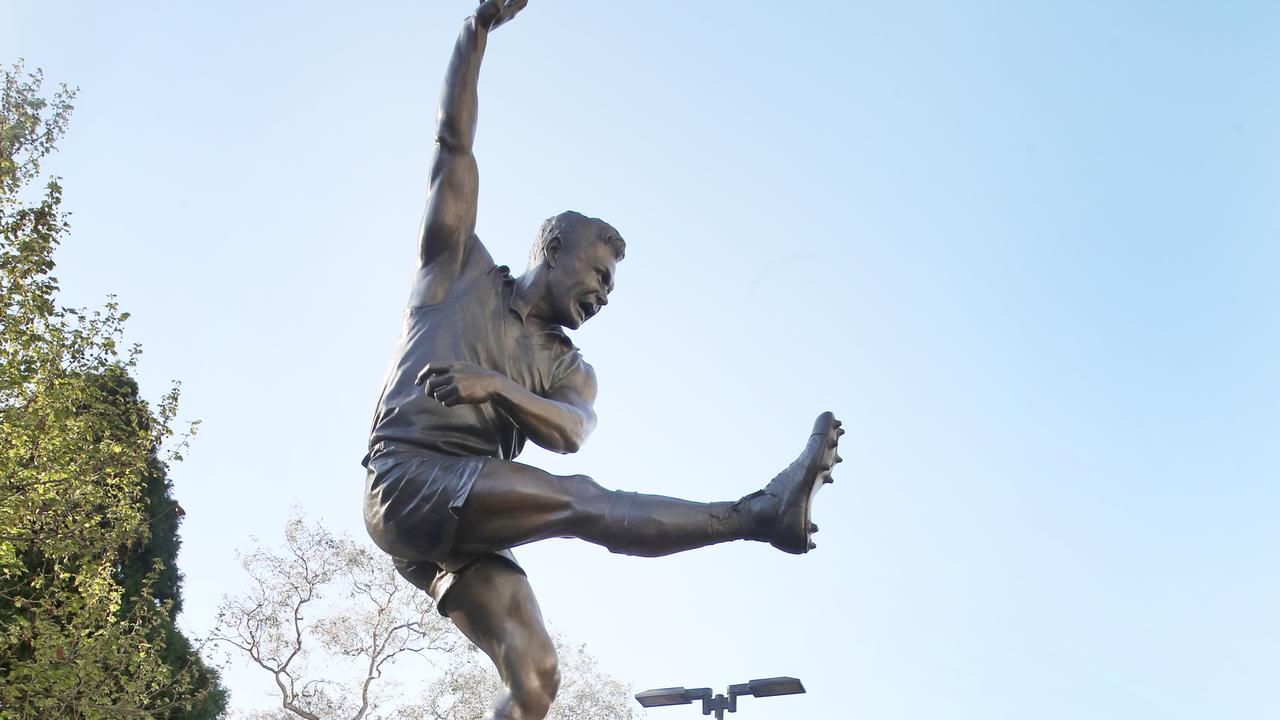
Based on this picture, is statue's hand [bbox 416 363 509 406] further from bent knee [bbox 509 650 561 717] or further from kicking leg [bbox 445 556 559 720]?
bent knee [bbox 509 650 561 717]

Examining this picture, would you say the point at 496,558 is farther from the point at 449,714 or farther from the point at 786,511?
the point at 449,714

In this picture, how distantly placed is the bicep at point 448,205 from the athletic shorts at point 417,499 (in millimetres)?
779

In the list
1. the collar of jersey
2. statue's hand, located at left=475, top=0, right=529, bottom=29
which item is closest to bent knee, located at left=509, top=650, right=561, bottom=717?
the collar of jersey

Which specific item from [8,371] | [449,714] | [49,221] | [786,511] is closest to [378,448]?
[786,511]

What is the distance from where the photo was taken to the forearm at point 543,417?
3719mm

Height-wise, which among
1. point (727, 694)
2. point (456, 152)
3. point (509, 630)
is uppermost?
point (727, 694)

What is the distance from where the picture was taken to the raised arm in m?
4.32

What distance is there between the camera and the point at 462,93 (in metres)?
4.31

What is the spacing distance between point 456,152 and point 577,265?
22.2 inches

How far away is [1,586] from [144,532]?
65.3 inches

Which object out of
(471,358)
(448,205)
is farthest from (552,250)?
(471,358)

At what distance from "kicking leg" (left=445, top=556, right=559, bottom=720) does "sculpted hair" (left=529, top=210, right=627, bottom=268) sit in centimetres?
112

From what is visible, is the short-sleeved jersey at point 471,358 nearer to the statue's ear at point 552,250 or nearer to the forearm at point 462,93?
the statue's ear at point 552,250

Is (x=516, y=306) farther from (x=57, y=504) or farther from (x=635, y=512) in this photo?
(x=57, y=504)
